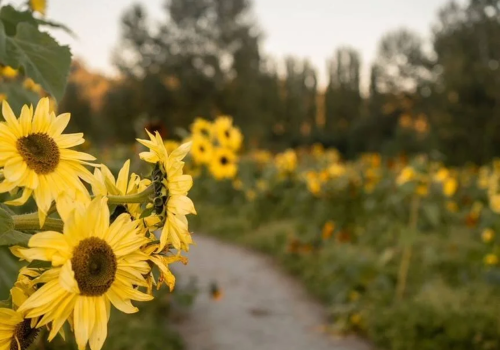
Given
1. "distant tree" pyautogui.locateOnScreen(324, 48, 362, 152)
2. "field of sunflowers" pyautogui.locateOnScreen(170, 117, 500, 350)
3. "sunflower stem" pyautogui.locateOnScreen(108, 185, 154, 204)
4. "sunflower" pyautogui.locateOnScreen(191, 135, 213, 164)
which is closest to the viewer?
"sunflower stem" pyautogui.locateOnScreen(108, 185, 154, 204)

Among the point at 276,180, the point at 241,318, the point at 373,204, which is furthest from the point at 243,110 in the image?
the point at 241,318

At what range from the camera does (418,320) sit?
409cm

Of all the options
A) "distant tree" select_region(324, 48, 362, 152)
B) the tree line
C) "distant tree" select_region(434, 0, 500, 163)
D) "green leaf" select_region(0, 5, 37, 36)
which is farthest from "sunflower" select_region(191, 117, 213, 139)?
"distant tree" select_region(324, 48, 362, 152)

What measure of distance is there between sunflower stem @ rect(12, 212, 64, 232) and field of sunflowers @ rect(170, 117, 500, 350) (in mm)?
2423

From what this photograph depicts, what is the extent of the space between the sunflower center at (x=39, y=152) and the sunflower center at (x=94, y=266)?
122 mm

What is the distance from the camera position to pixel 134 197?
690 millimetres

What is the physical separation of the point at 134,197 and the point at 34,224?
11 centimetres

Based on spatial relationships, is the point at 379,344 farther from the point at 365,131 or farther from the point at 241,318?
the point at 365,131

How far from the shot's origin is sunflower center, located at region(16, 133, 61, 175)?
66cm

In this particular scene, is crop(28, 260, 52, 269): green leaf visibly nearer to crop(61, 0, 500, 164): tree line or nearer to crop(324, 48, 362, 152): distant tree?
crop(61, 0, 500, 164): tree line

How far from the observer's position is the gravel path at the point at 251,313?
14.2 ft

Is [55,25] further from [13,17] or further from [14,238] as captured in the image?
[14,238]

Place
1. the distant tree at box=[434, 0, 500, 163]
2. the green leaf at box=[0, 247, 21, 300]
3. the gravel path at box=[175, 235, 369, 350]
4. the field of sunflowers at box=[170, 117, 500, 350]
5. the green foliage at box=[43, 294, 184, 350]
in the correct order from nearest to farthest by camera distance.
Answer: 1. the green leaf at box=[0, 247, 21, 300]
2. the green foliage at box=[43, 294, 184, 350]
3. the field of sunflowers at box=[170, 117, 500, 350]
4. the gravel path at box=[175, 235, 369, 350]
5. the distant tree at box=[434, 0, 500, 163]

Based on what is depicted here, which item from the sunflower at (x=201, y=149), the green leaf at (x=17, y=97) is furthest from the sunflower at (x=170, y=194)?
the sunflower at (x=201, y=149)
